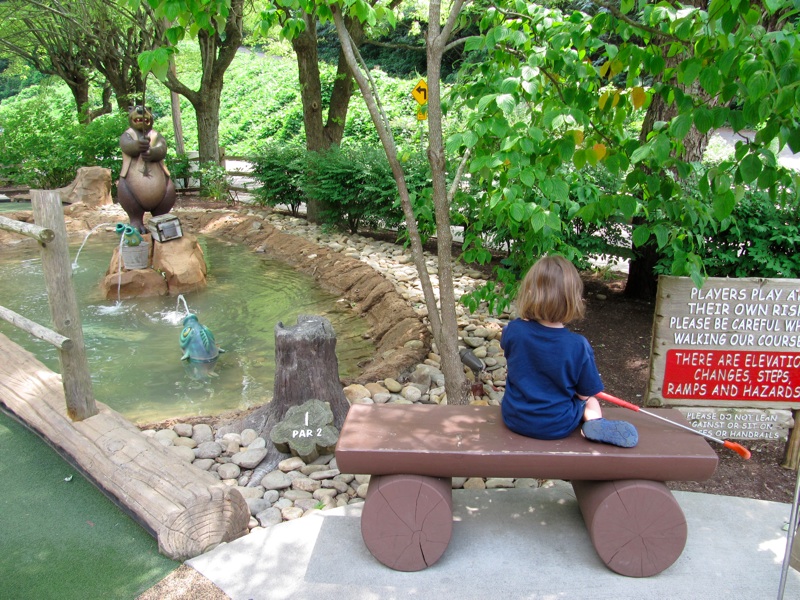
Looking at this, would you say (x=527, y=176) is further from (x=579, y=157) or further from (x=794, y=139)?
(x=794, y=139)

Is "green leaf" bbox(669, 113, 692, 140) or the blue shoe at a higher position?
"green leaf" bbox(669, 113, 692, 140)

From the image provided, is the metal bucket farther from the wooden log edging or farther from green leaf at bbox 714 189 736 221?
green leaf at bbox 714 189 736 221

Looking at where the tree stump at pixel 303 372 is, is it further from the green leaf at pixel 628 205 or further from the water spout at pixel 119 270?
the water spout at pixel 119 270

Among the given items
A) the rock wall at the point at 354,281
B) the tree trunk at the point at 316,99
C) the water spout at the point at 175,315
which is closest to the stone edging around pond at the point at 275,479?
the rock wall at the point at 354,281

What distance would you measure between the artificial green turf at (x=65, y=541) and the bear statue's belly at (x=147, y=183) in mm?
4917

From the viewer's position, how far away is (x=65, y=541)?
297 centimetres

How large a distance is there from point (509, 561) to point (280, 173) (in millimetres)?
9218

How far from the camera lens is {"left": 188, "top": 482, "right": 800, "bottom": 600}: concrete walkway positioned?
2.61m

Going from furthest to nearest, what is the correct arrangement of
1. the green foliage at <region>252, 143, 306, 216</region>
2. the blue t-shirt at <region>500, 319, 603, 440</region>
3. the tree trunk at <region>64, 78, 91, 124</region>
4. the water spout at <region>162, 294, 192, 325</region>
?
1. the tree trunk at <region>64, 78, 91, 124</region>
2. the green foliage at <region>252, 143, 306, 216</region>
3. the water spout at <region>162, 294, 192, 325</region>
4. the blue t-shirt at <region>500, 319, 603, 440</region>

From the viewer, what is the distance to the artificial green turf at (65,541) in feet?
8.79

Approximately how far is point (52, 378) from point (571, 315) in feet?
11.5

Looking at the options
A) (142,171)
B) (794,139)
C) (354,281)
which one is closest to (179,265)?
(142,171)

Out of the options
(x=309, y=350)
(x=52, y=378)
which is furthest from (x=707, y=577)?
(x=52, y=378)

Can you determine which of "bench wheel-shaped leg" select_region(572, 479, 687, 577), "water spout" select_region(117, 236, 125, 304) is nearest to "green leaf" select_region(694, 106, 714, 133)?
"bench wheel-shaped leg" select_region(572, 479, 687, 577)
